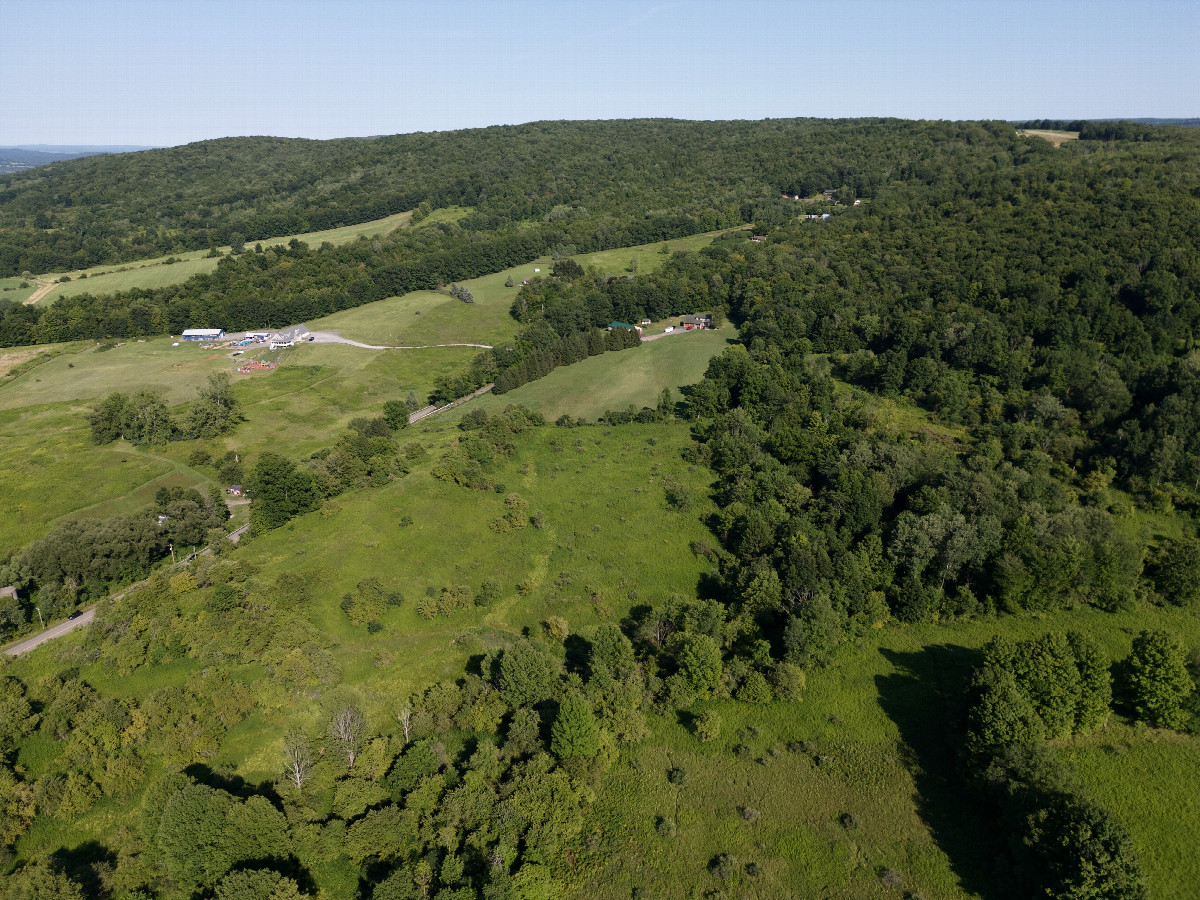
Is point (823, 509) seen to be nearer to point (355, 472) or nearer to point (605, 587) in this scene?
point (605, 587)

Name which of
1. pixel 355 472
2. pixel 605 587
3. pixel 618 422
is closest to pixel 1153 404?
pixel 618 422

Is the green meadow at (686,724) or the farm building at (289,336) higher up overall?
the farm building at (289,336)

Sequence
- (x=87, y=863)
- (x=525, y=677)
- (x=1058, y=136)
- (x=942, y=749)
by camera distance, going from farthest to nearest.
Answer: (x=1058, y=136)
(x=525, y=677)
(x=942, y=749)
(x=87, y=863)

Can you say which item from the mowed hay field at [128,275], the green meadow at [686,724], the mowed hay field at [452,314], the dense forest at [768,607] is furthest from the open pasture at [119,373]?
the green meadow at [686,724]

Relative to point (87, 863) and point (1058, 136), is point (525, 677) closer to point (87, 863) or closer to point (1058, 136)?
point (87, 863)

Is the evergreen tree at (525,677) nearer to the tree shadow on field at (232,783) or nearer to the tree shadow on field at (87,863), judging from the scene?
the tree shadow on field at (232,783)

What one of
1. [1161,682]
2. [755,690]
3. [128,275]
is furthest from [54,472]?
[1161,682]

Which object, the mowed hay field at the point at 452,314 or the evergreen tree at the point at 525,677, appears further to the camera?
the mowed hay field at the point at 452,314
